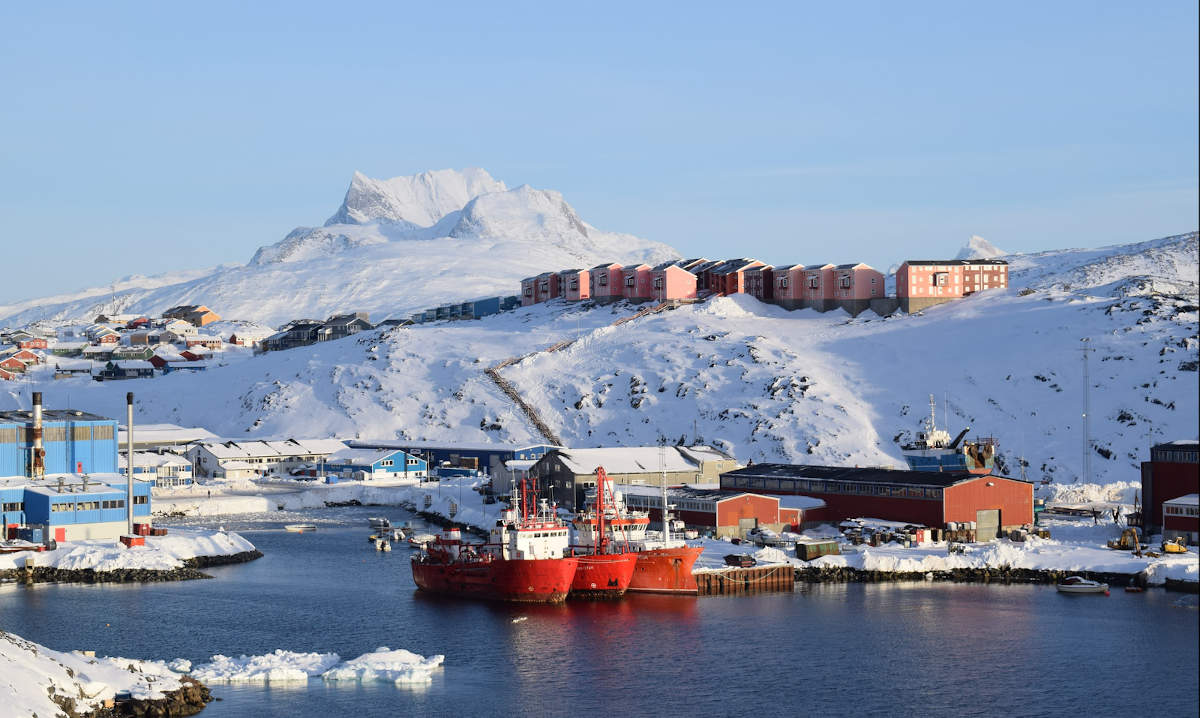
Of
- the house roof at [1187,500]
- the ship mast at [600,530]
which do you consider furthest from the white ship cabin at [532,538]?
the house roof at [1187,500]

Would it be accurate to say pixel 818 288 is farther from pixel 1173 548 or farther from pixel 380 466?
pixel 1173 548

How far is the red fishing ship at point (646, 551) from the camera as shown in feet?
162

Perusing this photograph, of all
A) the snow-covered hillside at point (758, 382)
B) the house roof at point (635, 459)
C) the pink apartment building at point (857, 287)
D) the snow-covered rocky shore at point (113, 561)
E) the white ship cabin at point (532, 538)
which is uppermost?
the pink apartment building at point (857, 287)

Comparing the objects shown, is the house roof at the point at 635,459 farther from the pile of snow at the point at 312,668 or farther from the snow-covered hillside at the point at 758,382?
the pile of snow at the point at 312,668

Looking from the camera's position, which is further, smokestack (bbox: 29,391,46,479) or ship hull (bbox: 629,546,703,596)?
smokestack (bbox: 29,391,46,479)

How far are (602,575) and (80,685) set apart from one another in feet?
71.5

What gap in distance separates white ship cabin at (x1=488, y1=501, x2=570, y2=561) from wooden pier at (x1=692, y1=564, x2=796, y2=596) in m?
4.94

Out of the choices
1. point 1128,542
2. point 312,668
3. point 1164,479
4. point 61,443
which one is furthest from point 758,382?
point 312,668

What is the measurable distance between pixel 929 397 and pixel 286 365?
4976 centimetres

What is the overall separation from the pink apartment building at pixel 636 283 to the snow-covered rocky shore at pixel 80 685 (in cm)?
7880

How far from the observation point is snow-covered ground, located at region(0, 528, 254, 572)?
52.2 m

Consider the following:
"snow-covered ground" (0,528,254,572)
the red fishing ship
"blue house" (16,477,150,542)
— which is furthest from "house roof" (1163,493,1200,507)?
"blue house" (16,477,150,542)

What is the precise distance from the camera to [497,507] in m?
70.1

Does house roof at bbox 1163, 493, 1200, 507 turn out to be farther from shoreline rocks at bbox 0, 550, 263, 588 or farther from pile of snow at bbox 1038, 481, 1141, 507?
shoreline rocks at bbox 0, 550, 263, 588
